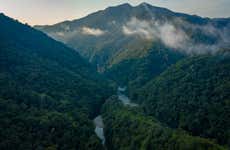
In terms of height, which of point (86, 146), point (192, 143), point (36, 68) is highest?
point (36, 68)

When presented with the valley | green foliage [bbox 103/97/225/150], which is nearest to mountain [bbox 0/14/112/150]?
the valley

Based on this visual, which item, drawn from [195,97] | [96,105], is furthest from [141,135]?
[195,97]

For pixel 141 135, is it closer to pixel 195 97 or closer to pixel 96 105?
pixel 96 105

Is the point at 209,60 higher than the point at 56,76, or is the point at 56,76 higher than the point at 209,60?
the point at 209,60

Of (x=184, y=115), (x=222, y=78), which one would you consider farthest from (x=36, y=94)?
(x=222, y=78)

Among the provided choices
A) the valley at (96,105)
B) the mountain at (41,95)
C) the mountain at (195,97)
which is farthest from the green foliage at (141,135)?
the mountain at (195,97)

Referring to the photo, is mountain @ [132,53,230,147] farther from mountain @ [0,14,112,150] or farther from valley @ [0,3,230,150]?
mountain @ [0,14,112,150]

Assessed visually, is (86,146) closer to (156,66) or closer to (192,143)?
(192,143)
